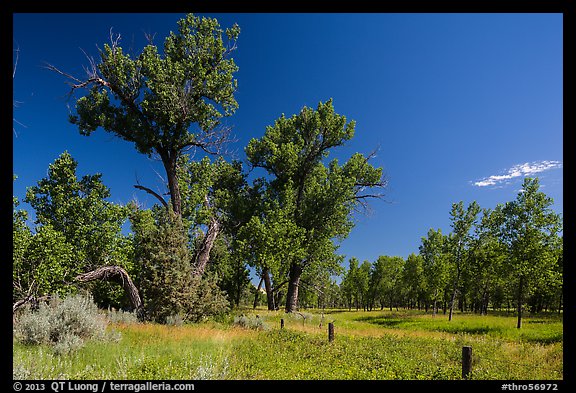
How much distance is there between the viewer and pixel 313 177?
27172 millimetres

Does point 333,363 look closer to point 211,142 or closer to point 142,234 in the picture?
point 142,234

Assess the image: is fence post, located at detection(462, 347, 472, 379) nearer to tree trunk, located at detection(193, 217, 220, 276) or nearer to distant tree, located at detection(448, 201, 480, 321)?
tree trunk, located at detection(193, 217, 220, 276)

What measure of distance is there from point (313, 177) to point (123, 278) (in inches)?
669

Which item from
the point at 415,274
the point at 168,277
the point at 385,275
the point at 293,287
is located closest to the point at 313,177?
the point at 293,287

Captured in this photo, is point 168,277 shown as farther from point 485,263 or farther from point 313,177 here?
point 485,263

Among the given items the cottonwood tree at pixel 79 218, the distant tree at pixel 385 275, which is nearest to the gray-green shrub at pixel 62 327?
the cottonwood tree at pixel 79 218

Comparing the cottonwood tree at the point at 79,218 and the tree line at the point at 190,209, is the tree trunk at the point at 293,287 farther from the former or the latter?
the cottonwood tree at the point at 79,218

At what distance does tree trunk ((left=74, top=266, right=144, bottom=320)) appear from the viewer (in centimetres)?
1602

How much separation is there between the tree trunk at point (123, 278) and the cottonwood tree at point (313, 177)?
11.2 metres

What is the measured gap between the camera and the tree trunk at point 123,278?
16016 millimetres
